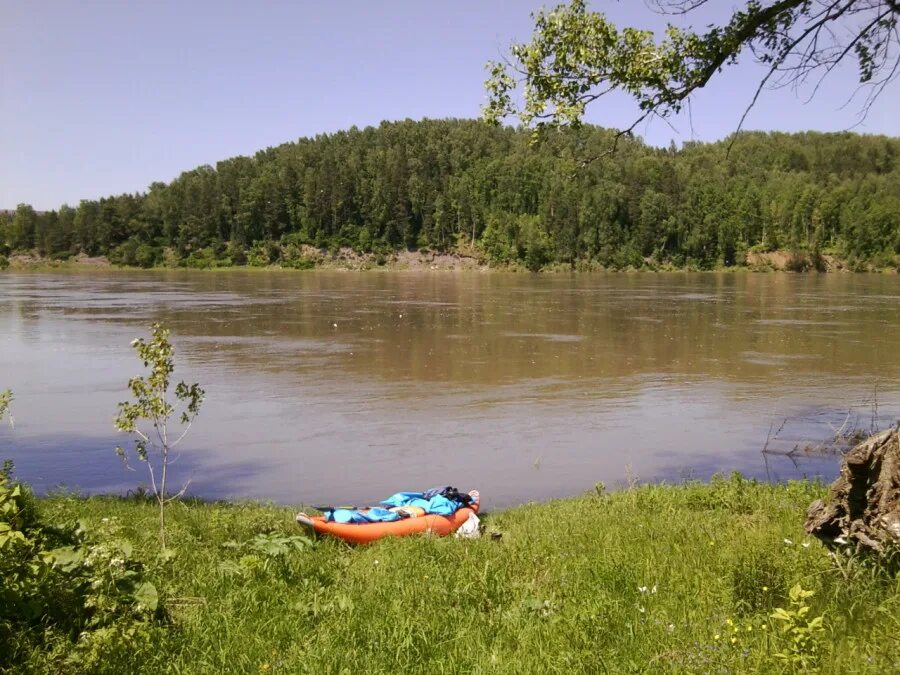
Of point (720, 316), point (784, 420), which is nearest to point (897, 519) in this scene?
point (784, 420)

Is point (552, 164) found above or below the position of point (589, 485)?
above

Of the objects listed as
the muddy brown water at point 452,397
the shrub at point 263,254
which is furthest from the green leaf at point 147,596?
the shrub at point 263,254

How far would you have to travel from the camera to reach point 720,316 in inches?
1549

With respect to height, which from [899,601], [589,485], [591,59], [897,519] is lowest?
[589,485]

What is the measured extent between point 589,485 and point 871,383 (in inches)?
493

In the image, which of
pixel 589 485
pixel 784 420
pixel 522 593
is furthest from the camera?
pixel 784 420

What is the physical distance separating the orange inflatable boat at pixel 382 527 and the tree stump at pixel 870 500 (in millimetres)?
4061

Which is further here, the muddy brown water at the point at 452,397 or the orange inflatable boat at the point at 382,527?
the muddy brown water at the point at 452,397

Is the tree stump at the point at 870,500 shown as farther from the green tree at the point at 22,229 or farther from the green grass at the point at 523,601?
the green tree at the point at 22,229

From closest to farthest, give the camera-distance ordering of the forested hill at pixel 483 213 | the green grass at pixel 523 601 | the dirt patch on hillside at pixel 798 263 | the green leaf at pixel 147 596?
the green grass at pixel 523 601, the green leaf at pixel 147 596, the dirt patch on hillside at pixel 798 263, the forested hill at pixel 483 213

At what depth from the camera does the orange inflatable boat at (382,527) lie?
7.72 m

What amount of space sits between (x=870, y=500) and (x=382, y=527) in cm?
477

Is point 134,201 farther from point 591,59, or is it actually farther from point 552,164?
point 591,59

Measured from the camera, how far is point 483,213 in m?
138
